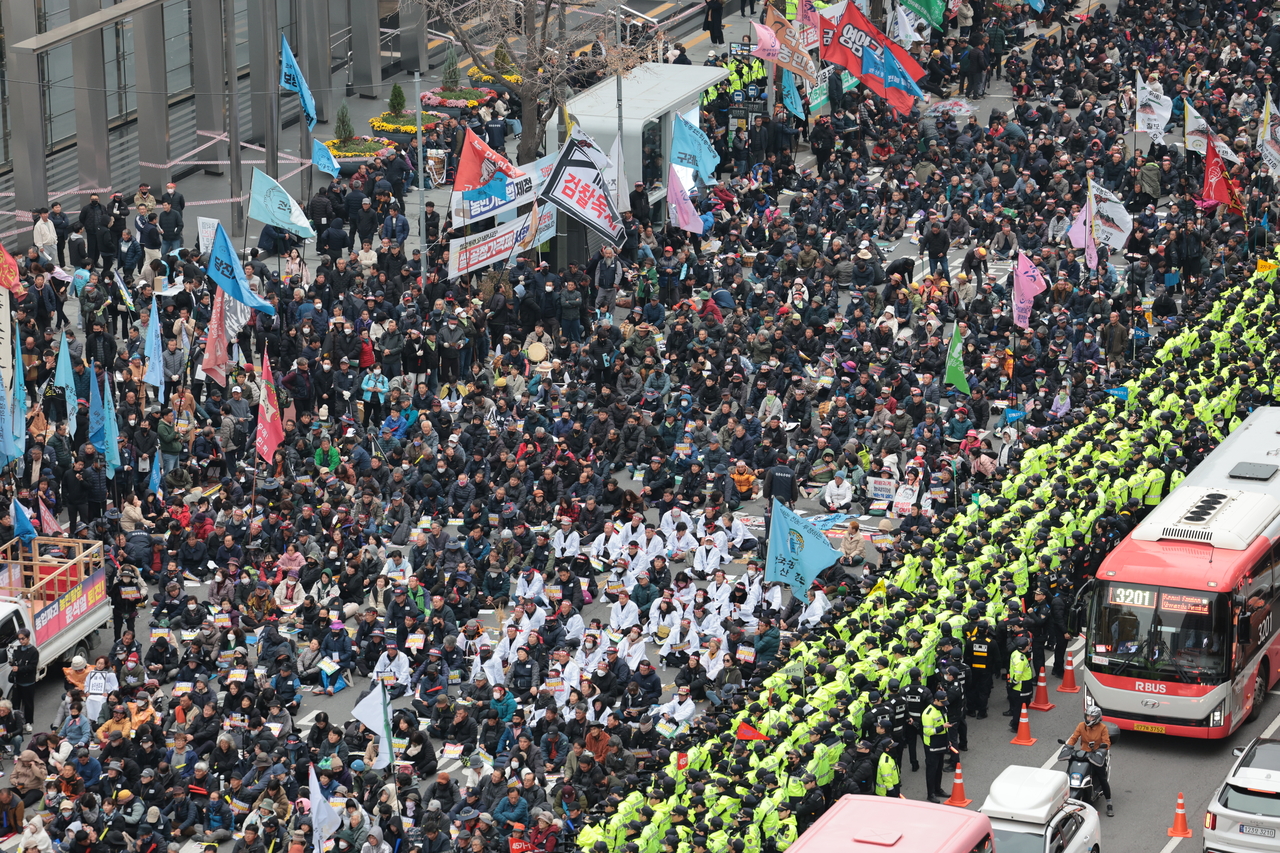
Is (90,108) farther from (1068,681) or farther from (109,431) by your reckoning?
(1068,681)

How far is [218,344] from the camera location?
37.4 m

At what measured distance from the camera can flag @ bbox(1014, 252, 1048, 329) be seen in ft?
132

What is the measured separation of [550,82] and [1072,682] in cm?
2211

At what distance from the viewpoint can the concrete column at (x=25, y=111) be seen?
46.7 metres

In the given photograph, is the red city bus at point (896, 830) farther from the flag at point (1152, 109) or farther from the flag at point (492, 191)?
the flag at point (1152, 109)

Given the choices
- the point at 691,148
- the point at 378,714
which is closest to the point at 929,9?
the point at 691,148

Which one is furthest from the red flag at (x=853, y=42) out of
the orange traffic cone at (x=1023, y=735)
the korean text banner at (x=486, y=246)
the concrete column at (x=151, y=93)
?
the orange traffic cone at (x=1023, y=735)

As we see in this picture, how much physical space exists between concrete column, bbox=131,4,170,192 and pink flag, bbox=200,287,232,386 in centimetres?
1445

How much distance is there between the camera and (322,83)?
57750 millimetres

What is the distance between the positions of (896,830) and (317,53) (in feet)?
126

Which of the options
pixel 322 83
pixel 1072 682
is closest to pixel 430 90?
pixel 322 83

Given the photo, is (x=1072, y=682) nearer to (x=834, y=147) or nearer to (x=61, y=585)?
(x=61, y=585)

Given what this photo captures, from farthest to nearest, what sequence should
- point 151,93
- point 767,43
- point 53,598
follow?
point 151,93 → point 767,43 → point 53,598

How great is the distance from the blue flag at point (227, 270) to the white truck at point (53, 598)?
19.4 ft
